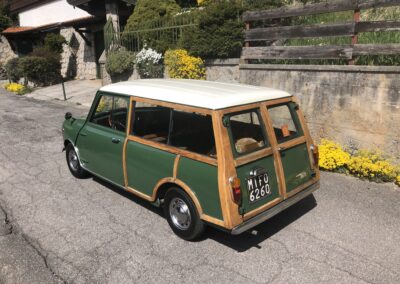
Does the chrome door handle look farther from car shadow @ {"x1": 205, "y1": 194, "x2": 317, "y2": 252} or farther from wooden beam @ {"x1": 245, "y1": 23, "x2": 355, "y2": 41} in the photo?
wooden beam @ {"x1": 245, "y1": 23, "x2": 355, "y2": 41}

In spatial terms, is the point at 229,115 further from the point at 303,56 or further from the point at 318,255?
the point at 303,56

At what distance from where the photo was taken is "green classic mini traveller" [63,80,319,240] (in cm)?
371

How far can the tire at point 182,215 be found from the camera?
4.04 meters

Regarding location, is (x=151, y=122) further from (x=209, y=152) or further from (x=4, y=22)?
(x=4, y=22)

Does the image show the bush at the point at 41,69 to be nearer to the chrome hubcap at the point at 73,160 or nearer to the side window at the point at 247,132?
the chrome hubcap at the point at 73,160

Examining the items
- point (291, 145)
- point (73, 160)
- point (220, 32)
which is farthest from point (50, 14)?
point (291, 145)

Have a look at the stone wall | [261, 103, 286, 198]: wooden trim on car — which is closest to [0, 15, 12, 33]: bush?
the stone wall

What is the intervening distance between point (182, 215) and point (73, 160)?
304cm

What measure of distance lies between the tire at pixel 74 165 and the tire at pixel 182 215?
249cm

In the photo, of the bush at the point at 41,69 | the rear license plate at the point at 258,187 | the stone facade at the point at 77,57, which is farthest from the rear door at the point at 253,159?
the bush at the point at 41,69

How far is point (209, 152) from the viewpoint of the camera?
12.8 feet

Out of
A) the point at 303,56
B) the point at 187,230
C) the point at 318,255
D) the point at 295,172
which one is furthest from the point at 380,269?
the point at 303,56

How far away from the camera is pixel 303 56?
725 centimetres

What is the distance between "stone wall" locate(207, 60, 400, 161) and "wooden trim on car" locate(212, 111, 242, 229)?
3750 mm
